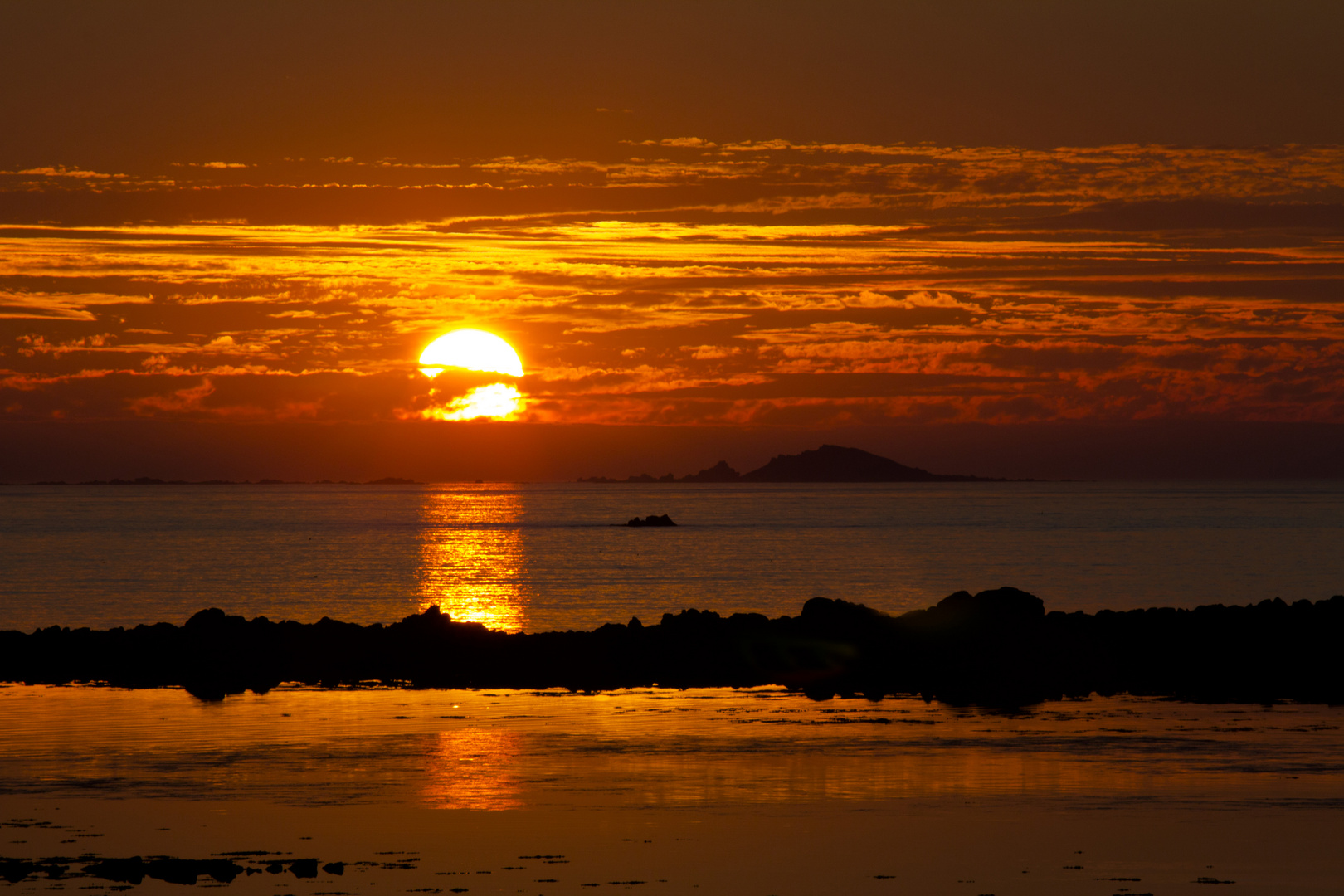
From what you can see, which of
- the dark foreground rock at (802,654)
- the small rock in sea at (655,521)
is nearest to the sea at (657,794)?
the dark foreground rock at (802,654)

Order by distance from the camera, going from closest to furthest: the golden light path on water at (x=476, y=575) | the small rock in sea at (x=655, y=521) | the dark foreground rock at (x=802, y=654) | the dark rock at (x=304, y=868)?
the dark rock at (x=304, y=868), the dark foreground rock at (x=802, y=654), the golden light path on water at (x=476, y=575), the small rock in sea at (x=655, y=521)

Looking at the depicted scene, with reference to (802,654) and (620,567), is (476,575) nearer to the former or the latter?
(620,567)

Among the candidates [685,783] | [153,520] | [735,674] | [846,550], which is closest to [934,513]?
[846,550]

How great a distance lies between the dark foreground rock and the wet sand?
3.31 meters

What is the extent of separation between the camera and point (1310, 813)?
642 inches

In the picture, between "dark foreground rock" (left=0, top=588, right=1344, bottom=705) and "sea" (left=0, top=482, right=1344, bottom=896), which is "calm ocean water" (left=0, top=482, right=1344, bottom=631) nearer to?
"dark foreground rock" (left=0, top=588, right=1344, bottom=705)

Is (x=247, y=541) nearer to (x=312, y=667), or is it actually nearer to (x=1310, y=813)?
(x=312, y=667)

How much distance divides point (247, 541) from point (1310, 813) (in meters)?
114

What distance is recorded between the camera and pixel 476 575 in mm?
77438

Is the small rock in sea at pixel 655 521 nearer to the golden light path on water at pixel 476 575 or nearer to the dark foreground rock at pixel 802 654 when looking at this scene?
the golden light path on water at pixel 476 575

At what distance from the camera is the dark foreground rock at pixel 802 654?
29.5m

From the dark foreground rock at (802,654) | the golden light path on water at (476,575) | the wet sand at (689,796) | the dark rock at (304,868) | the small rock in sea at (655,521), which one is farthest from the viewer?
the small rock in sea at (655,521)

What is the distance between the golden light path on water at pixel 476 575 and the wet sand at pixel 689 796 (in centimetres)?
2381

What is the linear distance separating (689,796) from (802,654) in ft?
50.2
